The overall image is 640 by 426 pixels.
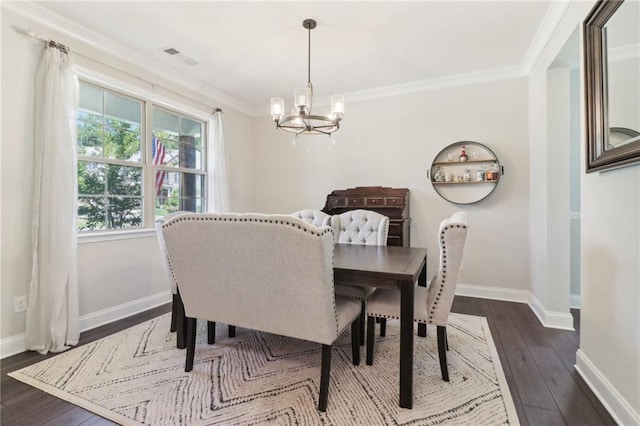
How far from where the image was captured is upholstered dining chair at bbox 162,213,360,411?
4.68ft

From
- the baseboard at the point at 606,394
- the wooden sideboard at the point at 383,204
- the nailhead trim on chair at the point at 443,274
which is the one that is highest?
the wooden sideboard at the point at 383,204

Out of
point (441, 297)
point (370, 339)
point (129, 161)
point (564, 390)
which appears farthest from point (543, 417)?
point (129, 161)

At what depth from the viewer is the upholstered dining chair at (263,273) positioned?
1.43 meters

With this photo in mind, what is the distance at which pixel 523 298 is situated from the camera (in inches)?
132

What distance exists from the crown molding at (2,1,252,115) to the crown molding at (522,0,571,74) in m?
3.58

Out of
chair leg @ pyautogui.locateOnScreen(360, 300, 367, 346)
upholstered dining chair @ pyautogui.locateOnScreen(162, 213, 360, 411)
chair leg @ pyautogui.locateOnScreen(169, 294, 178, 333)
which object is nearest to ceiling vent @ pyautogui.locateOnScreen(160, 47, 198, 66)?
upholstered dining chair @ pyautogui.locateOnScreen(162, 213, 360, 411)

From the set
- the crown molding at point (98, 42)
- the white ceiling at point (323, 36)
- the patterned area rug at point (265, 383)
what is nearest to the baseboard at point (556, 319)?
the patterned area rug at point (265, 383)

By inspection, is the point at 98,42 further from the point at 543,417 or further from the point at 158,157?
the point at 543,417

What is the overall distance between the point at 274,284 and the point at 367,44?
2462 millimetres

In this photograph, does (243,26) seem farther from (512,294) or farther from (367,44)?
(512,294)

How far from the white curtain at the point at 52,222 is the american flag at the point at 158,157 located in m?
0.97

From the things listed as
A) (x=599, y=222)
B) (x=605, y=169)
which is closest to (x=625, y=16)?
(x=605, y=169)

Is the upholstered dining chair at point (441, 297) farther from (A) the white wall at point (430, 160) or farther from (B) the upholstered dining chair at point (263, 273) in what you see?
(A) the white wall at point (430, 160)

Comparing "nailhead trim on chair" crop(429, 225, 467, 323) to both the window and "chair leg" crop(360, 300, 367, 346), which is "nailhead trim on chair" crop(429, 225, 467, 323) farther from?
the window
